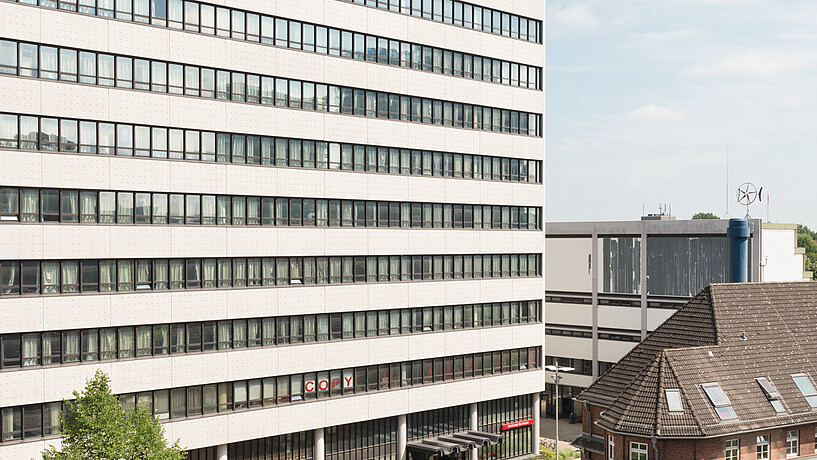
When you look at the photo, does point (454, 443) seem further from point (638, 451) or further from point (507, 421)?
point (638, 451)

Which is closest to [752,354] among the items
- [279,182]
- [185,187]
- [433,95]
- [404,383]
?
[404,383]

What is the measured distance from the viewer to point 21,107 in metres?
39.4

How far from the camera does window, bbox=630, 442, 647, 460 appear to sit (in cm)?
4491

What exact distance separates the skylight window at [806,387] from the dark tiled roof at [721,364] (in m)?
0.39

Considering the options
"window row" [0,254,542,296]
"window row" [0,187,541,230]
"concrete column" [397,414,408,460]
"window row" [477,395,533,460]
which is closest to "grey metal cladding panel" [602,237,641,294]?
"window row" [0,254,542,296]

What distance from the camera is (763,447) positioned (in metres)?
47.0

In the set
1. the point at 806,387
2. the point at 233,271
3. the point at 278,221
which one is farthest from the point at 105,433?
the point at 806,387

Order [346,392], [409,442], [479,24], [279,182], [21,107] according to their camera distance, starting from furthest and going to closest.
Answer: [479,24], [409,442], [346,392], [279,182], [21,107]

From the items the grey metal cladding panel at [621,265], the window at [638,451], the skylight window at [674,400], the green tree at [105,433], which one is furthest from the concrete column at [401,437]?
the grey metal cladding panel at [621,265]

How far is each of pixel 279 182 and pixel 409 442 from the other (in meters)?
20.2

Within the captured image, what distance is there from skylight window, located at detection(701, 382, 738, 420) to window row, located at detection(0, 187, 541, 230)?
20.4 metres

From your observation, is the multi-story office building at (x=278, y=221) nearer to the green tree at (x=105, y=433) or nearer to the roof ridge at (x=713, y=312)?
the green tree at (x=105, y=433)

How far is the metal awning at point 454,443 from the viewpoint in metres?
55.1

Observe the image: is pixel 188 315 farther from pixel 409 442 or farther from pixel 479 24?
pixel 479 24
